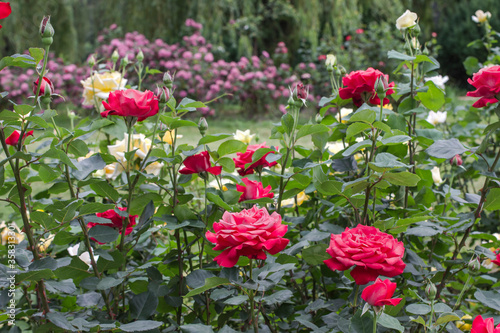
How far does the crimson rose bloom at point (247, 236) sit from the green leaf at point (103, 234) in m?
0.24

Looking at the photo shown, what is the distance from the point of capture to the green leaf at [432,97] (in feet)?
3.09

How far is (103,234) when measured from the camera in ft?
2.65

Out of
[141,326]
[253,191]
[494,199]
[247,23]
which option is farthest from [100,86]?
[247,23]

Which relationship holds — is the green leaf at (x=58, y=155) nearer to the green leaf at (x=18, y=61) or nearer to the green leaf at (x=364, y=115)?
the green leaf at (x=18, y=61)

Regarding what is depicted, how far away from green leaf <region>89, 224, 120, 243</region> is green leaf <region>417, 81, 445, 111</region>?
0.65 metres

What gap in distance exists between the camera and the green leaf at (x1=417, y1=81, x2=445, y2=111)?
94 centimetres

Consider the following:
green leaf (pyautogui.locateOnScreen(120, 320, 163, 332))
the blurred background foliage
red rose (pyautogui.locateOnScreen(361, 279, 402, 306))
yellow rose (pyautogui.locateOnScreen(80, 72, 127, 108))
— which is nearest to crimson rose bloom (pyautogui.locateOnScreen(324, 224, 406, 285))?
red rose (pyautogui.locateOnScreen(361, 279, 402, 306))

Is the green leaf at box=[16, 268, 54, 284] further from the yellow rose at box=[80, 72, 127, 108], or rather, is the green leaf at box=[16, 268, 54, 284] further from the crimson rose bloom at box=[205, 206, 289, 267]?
the yellow rose at box=[80, 72, 127, 108]

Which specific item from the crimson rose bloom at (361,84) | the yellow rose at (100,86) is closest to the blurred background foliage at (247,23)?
the yellow rose at (100,86)

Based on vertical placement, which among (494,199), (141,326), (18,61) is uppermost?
(18,61)

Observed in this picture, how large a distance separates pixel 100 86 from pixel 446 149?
2.49ft

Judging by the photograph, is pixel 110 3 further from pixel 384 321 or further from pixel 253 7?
pixel 384 321

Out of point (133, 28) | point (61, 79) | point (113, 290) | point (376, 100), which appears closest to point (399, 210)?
point (376, 100)

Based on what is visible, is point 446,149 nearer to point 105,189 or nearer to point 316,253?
point 316,253
